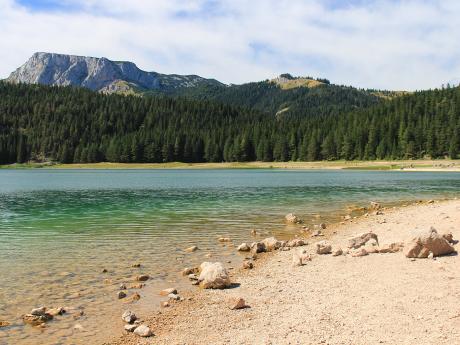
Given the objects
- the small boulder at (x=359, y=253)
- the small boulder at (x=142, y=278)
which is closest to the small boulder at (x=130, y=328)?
the small boulder at (x=142, y=278)

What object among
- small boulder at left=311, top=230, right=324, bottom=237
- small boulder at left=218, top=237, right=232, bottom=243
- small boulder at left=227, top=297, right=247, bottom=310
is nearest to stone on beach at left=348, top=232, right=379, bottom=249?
small boulder at left=311, top=230, right=324, bottom=237

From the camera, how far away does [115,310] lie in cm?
1367

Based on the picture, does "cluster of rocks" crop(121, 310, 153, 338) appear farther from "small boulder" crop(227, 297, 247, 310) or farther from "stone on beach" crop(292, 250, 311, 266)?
"stone on beach" crop(292, 250, 311, 266)

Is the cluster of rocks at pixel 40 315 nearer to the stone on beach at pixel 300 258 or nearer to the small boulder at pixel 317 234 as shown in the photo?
the stone on beach at pixel 300 258

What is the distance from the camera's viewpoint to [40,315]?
12750mm

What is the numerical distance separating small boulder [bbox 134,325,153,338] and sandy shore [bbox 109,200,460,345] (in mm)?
137

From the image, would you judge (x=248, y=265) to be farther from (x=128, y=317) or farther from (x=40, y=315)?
(x=40, y=315)

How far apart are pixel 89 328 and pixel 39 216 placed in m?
26.4

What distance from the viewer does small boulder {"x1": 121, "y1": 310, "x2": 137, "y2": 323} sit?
12.6 metres

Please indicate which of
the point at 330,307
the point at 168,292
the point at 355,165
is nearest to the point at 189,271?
the point at 168,292

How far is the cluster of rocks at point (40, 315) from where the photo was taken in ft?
41.0

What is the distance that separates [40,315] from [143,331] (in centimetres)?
331

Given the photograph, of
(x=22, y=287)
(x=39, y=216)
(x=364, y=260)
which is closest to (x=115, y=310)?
(x=22, y=287)

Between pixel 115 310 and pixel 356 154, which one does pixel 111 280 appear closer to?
pixel 115 310
